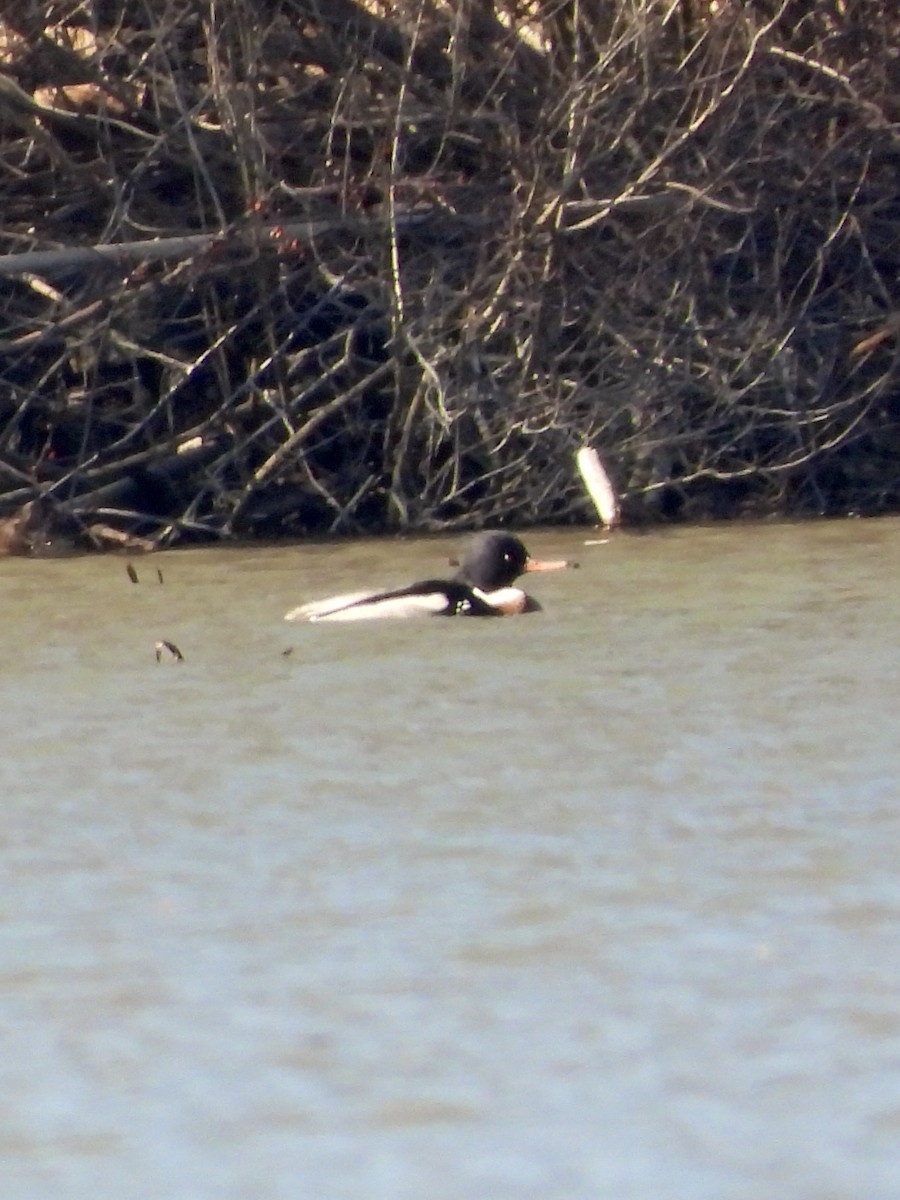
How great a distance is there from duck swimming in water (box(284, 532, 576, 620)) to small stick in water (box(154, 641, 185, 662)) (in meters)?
0.74

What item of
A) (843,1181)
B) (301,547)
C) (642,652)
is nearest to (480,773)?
(642,652)

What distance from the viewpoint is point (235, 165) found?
12.3 meters

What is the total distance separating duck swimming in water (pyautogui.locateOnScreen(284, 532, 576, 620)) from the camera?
9055 mm

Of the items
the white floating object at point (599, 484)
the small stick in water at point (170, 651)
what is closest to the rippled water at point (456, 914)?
the small stick in water at point (170, 651)

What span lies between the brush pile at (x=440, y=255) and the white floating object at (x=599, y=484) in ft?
0.60

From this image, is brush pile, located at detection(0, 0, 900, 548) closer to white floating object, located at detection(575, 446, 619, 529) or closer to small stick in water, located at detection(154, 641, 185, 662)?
white floating object, located at detection(575, 446, 619, 529)

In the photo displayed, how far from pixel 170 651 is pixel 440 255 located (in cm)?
398

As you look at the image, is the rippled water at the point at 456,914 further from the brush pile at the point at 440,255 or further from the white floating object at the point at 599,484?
the brush pile at the point at 440,255

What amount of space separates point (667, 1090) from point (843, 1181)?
1.47ft

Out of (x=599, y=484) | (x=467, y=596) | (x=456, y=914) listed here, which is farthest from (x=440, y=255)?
(x=456, y=914)

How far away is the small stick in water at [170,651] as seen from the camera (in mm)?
8211

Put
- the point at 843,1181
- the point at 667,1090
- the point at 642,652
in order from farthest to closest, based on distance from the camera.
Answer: the point at 642,652 → the point at 667,1090 → the point at 843,1181

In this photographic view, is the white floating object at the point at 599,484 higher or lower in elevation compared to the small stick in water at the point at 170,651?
higher

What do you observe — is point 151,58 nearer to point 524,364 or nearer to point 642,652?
point 524,364
